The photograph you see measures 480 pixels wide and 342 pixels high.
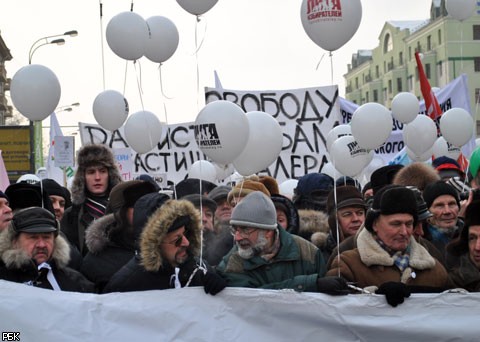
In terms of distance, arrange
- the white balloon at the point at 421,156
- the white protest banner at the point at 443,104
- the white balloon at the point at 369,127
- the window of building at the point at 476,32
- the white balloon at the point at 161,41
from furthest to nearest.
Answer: the window of building at the point at 476,32 < the white protest banner at the point at 443,104 < the white balloon at the point at 421,156 < the white balloon at the point at 369,127 < the white balloon at the point at 161,41

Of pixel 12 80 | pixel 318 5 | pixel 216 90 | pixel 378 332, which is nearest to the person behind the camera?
pixel 378 332

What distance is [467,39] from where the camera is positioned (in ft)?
198

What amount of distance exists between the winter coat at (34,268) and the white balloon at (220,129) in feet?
3.37

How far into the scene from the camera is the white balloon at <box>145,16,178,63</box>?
22.9 ft

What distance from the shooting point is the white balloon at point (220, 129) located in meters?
4.92

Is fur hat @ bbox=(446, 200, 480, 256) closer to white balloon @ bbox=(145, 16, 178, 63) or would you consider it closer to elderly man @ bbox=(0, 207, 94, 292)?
elderly man @ bbox=(0, 207, 94, 292)

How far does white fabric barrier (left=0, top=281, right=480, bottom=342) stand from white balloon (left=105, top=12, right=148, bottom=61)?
3.08m

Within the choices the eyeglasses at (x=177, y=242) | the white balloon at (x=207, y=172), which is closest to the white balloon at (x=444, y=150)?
the white balloon at (x=207, y=172)

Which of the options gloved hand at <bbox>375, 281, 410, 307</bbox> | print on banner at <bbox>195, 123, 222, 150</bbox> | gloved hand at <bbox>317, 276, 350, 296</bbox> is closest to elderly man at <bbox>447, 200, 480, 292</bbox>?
gloved hand at <bbox>375, 281, 410, 307</bbox>

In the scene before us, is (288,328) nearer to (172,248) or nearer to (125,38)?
(172,248)

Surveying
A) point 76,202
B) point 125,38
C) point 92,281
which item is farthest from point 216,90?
point 92,281

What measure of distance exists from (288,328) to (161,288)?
66 centimetres

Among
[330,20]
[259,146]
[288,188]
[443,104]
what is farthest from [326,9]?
[443,104]

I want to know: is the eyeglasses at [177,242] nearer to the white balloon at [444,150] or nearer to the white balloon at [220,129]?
the white balloon at [220,129]
